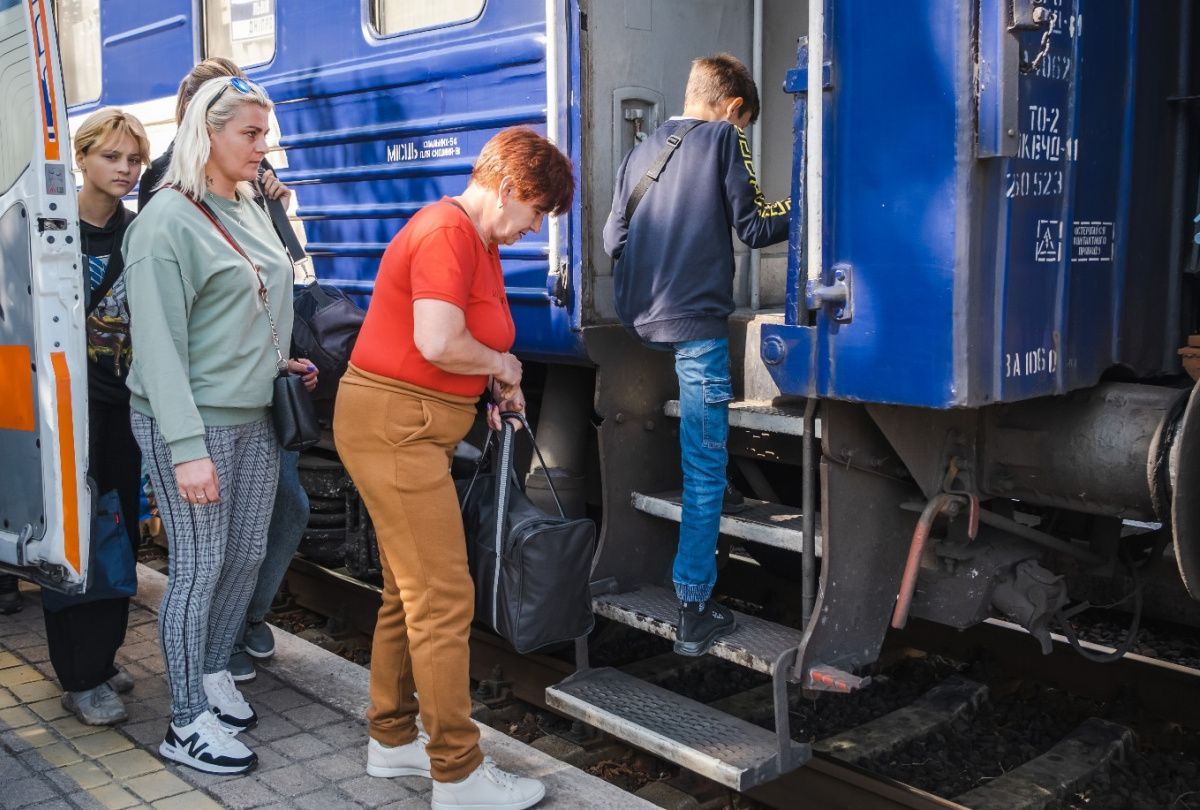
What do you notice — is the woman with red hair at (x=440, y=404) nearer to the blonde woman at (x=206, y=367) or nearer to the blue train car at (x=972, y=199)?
the blonde woman at (x=206, y=367)

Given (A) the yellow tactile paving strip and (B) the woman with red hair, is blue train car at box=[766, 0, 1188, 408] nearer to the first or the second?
(B) the woman with red hair

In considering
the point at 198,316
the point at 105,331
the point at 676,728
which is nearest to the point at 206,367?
the point at 198,316

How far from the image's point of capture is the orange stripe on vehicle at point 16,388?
3584 millimetres

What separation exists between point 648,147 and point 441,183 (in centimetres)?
95

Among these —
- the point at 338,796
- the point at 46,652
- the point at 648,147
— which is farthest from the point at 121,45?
the point at 338,796

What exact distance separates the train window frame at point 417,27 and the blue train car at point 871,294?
0.04 feet

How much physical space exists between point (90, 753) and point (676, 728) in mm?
1794

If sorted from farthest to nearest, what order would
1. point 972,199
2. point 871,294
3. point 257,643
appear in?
point 257,643 → point 871,294 → point 972,199

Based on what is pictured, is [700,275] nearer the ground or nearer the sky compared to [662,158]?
nearer the ground

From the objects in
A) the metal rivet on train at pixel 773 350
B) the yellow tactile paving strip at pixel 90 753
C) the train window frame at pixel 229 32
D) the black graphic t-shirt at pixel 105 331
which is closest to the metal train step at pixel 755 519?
the metal rivet on train at pixel 773 350

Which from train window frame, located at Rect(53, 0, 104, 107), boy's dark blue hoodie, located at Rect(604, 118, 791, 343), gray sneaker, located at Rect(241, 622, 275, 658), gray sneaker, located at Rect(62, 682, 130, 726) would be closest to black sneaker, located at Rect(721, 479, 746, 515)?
boy's dark blue hoodie, located at Rect(604, 118, 791, 343)

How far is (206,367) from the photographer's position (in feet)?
11.0

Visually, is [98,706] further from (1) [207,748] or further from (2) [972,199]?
(2) [972,199]

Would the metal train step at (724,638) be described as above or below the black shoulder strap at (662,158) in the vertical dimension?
below
